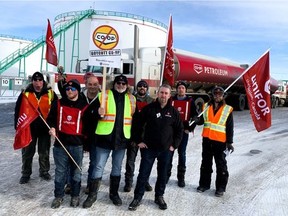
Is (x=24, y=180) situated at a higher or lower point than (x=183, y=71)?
lower

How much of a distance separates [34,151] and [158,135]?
2316 millimetres

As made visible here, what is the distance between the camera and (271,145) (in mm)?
9008

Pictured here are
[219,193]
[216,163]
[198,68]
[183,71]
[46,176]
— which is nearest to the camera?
[219,193]

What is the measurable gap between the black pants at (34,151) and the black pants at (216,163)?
263cm

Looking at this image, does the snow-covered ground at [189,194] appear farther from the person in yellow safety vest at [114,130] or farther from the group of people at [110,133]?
the person in yellow safety vest at [114,130]

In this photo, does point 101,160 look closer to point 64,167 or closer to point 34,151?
point 64,167

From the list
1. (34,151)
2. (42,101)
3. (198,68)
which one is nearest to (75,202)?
(34,151)

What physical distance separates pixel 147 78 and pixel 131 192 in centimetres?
767

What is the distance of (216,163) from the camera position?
5062 mm

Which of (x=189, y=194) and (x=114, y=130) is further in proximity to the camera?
(x=189, y=194)

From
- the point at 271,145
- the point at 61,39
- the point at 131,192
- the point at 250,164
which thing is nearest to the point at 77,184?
the point at 131,192

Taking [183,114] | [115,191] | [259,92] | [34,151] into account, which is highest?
[259,92]

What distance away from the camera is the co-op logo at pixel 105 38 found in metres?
4.32

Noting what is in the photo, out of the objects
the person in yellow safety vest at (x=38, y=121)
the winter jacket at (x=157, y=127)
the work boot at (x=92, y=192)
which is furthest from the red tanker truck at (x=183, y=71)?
the work boot at (x=92, y=192)
